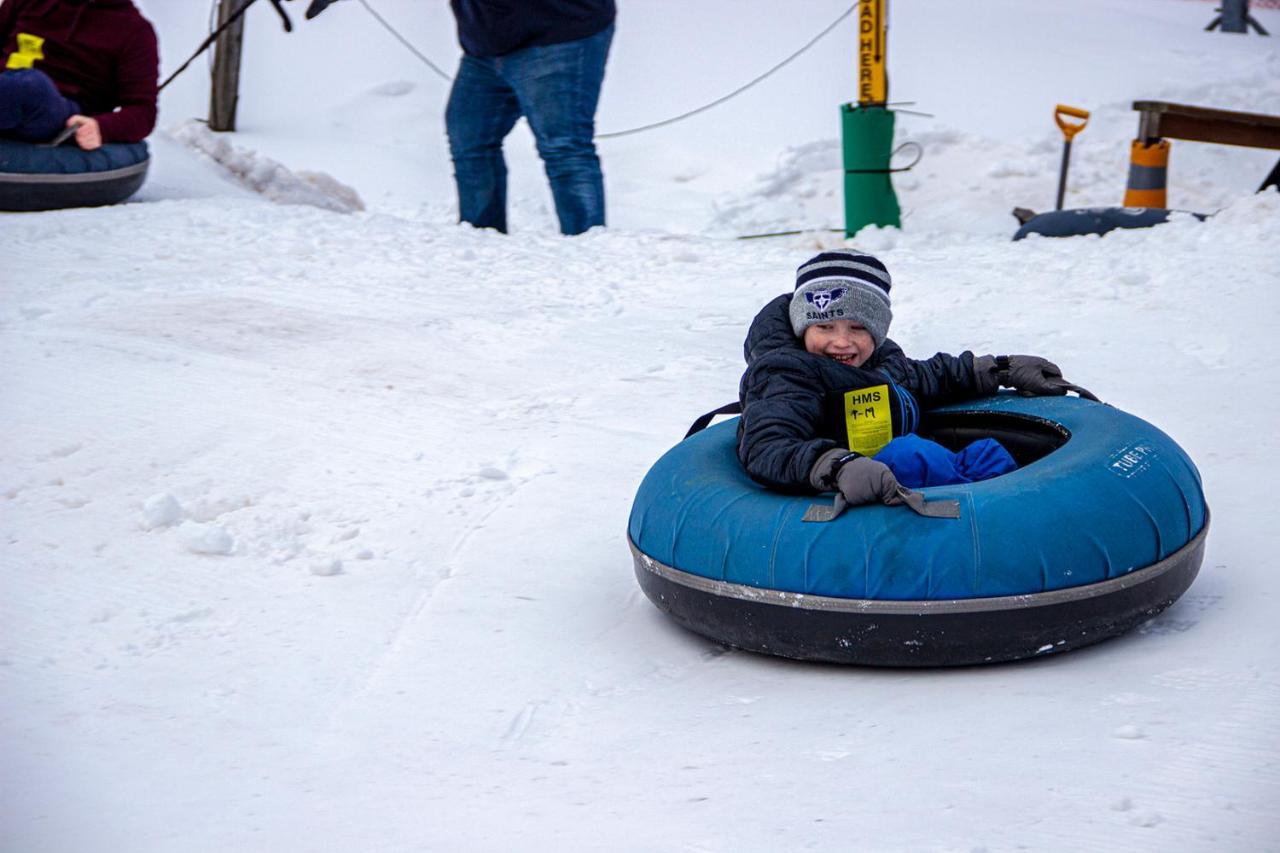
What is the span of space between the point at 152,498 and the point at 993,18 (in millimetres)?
9918

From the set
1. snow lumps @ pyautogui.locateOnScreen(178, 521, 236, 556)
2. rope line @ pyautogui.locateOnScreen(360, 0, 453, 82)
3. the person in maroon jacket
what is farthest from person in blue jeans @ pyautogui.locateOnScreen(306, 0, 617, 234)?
rope line @ pyautogui.locateOnScreen(360, 0, 453, 82)

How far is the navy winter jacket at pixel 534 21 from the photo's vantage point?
17.6 feet

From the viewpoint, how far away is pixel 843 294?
2.81m

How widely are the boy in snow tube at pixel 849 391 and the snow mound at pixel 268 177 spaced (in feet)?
16.8

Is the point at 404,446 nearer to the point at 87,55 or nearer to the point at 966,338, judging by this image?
the point at 966,338

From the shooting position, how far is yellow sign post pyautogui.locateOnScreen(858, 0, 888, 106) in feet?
22.8

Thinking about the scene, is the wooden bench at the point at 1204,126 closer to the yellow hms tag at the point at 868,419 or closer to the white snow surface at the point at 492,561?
the white snow surface at the point at 492,561

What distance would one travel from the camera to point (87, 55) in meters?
6.21

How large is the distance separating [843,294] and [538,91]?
2980 millimetres

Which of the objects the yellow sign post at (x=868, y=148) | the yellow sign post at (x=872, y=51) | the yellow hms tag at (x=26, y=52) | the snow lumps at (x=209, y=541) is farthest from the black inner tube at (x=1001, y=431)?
the yellow hms tag at (x=26, y=52)

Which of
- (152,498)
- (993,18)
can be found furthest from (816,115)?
(152,498)

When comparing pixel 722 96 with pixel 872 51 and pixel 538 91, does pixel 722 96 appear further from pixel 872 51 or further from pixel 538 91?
pixel 538 91

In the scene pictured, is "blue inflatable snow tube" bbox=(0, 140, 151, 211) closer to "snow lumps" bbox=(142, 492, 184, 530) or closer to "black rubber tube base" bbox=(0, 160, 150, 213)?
"black rubber tube base" bbox=(0, 160, 150, 213)

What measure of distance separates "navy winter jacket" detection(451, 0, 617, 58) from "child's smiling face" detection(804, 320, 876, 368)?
2.94 m
